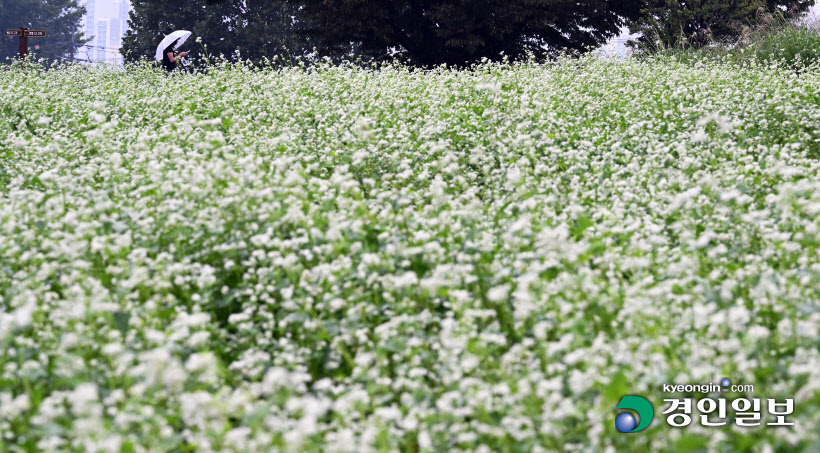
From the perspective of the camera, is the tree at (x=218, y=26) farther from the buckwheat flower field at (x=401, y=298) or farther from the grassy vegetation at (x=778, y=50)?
the buckwheat flower field at (x=401, y=298)

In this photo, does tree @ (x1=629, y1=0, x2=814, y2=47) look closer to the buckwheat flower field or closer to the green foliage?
the green foliage

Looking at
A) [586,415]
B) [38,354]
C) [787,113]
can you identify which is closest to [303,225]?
[38,354]

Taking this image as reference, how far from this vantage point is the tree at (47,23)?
69.9 m

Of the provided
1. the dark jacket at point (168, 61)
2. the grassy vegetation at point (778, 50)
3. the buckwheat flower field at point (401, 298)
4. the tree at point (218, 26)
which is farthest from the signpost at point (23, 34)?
the tree at point (218, 26)

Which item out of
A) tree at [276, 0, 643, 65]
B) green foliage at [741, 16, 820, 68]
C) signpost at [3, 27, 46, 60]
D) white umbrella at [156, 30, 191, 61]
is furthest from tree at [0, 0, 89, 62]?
green foliage at [741, 16, 820, 68]

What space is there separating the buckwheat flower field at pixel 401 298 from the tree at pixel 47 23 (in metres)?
71.0

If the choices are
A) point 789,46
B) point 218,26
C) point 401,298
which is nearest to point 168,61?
point 789,46

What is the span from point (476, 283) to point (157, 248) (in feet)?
7.19

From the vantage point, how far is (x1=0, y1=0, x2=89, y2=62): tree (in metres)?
69.9

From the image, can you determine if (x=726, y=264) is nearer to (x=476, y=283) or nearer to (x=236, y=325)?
(x=476, y=283)

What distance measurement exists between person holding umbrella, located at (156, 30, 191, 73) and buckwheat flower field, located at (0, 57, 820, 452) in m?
9.05

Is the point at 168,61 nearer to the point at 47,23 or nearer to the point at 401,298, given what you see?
the point at 401,298

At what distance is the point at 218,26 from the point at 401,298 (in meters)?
40.9

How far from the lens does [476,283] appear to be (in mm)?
4375
